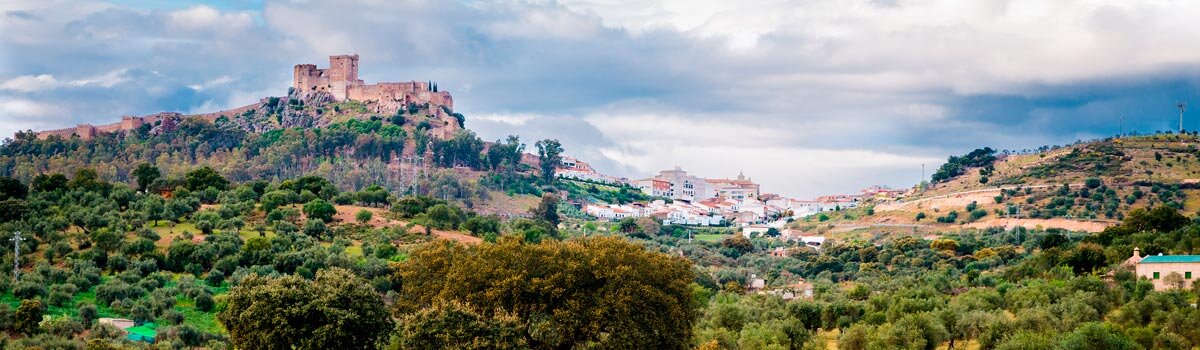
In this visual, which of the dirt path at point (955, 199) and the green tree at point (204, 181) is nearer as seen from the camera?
the green tree at point (204, 181)

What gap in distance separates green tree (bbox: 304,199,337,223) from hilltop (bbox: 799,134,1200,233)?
45580mm

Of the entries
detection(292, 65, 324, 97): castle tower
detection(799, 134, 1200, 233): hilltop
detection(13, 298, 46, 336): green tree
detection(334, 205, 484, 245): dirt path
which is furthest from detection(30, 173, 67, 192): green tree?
detection(292, 65, 324, 97): castle tower

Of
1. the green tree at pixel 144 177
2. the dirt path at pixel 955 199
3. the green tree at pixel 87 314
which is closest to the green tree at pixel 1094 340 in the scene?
the green tree at pixel 87 314

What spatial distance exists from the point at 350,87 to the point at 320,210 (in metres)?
65.7

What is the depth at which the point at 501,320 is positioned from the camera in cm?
2983

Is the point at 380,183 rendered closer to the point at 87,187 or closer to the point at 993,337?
the point at 87,187

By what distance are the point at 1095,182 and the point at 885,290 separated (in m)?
42.8

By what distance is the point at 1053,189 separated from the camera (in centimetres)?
9219

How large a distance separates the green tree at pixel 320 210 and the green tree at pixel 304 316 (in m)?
31.7

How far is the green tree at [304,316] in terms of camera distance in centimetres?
3056

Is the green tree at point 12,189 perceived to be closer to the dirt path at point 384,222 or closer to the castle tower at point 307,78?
the dirt path at point 384,222

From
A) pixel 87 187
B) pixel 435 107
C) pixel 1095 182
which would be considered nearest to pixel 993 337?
pixel 87 187

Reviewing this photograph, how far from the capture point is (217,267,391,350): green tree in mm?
30562

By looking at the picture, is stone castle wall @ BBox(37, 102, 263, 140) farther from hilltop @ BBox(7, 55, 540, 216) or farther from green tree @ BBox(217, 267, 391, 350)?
green tree @ BBox(217, 267, 391, 350)
